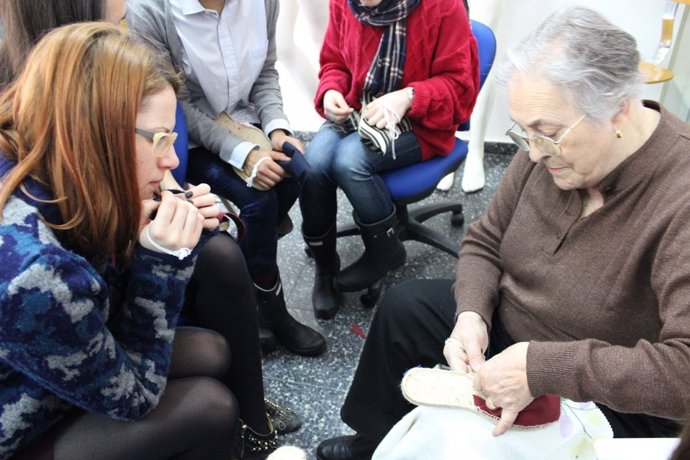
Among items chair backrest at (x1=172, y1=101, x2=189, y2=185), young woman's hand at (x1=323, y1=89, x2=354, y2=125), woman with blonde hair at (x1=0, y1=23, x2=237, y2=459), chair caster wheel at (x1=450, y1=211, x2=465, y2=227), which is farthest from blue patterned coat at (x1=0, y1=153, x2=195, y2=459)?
chair caster wheel at (x1=450, y1=211, x2=465, y2=227)

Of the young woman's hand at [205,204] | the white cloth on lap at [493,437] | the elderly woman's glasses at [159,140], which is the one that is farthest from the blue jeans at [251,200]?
the white cloth on lap at [493,437]

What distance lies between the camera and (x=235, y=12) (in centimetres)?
173

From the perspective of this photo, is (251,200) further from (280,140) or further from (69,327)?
(69,327)

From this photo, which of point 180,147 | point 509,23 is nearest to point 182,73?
point 180,147

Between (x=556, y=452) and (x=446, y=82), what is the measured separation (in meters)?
1.14

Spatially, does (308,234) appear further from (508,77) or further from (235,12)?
(508,77)

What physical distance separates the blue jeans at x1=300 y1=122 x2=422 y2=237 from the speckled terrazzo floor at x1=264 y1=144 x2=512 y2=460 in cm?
36

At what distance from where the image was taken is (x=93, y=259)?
106 cm

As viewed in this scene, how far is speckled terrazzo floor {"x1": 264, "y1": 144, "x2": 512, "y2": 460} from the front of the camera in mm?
1735

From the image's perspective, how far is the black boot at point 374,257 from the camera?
190 cm

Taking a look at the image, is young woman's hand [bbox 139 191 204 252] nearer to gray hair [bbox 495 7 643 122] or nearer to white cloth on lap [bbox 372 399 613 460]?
white cloth on lap [bbox 372 399 613 460]

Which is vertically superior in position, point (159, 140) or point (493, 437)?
point (159, 140)

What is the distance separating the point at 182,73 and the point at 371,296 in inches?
38.9

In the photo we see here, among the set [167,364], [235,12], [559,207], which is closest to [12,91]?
[167,364]
